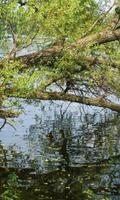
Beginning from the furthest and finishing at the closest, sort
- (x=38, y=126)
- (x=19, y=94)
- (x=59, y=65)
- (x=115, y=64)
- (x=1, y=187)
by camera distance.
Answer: (x=38, y=126), (x=115, y=64), (x=59, y=65), (x=19, y=94), (x=1, y=187)

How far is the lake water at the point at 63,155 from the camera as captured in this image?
2014 cm

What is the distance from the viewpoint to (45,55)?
83.3 ft

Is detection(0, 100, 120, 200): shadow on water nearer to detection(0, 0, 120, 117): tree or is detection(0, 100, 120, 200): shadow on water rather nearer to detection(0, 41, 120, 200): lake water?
detection(0, 41, 120, 200): lake water

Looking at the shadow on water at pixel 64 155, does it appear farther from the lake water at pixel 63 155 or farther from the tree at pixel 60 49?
the tree at pixel 60 49

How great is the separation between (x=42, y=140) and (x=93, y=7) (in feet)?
28.0

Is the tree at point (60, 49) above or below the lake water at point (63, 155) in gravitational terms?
above

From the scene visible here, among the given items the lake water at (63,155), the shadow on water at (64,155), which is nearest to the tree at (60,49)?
the lake water at (63,155)

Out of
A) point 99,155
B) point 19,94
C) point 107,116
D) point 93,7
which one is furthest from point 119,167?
point 107,116

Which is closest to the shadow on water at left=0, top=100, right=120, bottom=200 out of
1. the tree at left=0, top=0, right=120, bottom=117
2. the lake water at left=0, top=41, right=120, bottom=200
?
the lake water at left=0, top=41, right=120, bottom=200

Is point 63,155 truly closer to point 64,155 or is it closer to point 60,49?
point 64,155

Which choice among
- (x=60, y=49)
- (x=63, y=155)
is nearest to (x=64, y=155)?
(x=63, y=155)

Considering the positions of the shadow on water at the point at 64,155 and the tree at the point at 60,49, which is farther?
the tree at the point at 60,49

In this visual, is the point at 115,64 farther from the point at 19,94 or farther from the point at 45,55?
the point at 19,94

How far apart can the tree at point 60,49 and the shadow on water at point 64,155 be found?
2.43m
